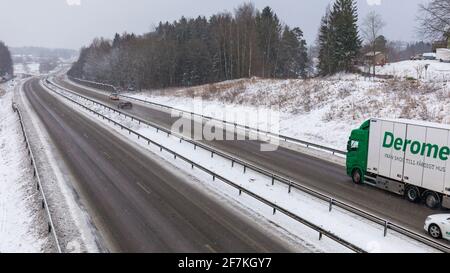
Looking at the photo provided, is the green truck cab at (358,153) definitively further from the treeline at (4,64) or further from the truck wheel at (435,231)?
the treeline at (4,64)

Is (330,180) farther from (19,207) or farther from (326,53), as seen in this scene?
(326,53)

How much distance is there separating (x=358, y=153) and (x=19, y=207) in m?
17.6

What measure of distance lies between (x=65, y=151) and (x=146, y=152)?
6.31 metres

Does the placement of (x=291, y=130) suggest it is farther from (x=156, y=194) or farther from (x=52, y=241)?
(x=52, y=241)

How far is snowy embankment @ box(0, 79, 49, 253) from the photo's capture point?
615 inches

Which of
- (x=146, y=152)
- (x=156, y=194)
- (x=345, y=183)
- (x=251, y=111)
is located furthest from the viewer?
(x=251, y=111)

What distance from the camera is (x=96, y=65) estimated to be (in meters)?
Result: 138

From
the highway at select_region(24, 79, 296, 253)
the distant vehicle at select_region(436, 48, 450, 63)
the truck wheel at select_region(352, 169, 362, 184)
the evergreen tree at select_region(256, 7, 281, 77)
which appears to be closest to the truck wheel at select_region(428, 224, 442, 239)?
the highway at select_region(24, 79, 296, 253)

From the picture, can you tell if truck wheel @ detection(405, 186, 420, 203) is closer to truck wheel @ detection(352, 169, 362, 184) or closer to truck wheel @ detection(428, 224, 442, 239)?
truck wheel @ detection(352, 169, 362, 184)

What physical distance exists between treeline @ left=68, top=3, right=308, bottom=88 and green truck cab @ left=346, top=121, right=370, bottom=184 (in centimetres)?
6460

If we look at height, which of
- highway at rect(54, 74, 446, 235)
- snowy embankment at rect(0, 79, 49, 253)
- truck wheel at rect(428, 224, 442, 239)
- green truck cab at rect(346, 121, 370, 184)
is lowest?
snowy embankment at rect(0, 79, 49, 253)

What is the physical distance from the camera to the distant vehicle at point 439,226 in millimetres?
14565
